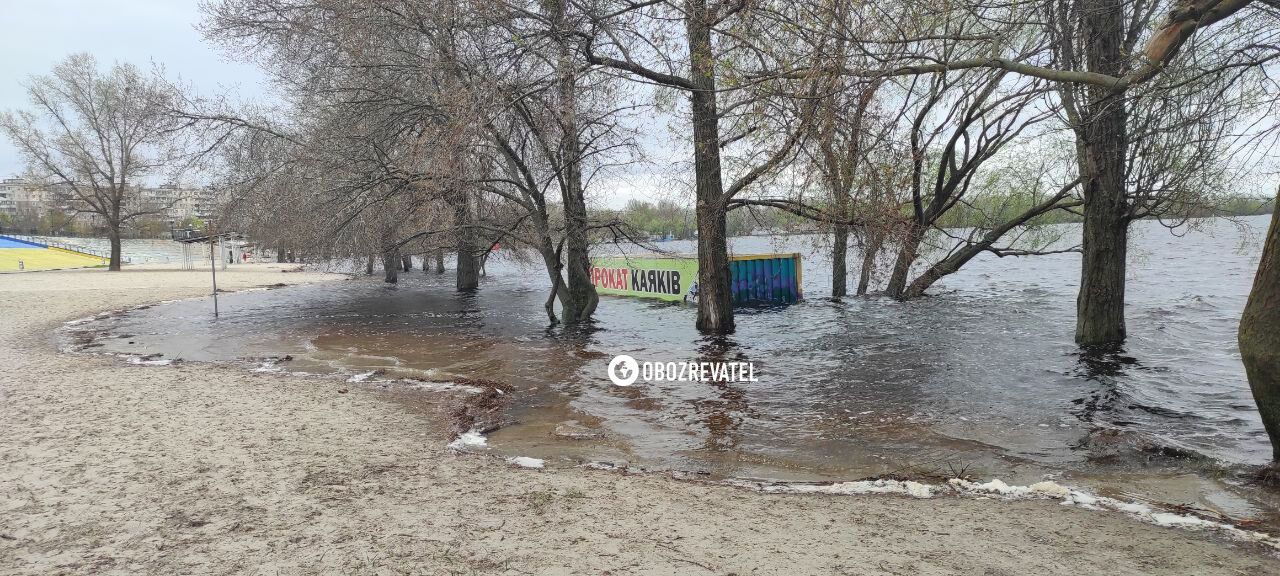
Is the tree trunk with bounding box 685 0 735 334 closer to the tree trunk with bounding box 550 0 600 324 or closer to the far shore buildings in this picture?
the tree trunk with bounding box 550 0 600 324

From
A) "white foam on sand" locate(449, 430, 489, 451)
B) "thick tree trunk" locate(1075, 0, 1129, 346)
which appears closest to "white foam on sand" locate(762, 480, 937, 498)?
"white foam on sand" locate(449, 430, 489, 451)

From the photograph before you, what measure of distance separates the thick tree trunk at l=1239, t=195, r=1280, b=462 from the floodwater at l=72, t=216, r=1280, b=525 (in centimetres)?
66

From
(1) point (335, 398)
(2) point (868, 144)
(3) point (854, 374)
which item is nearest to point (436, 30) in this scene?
(1) point (335, 398)

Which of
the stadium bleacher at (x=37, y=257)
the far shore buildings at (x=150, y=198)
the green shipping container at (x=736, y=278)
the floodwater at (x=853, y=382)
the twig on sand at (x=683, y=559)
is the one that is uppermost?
the far shore buildings at (x=150, y=198)

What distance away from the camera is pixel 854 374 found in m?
10.8

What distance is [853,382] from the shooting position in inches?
402

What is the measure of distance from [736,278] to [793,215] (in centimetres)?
822

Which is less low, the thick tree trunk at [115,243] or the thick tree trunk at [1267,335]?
the thick tree trunk at [115,243]

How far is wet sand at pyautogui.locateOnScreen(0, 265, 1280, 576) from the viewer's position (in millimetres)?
3795

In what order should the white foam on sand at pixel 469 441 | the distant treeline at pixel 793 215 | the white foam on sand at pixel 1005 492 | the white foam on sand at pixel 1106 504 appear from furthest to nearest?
the distant treeline at pixel 793 215
the white foam on sand at pixel 469 441
the white foam on sand at pixel 1005 492
the white foam on sand at pixel 1106 504

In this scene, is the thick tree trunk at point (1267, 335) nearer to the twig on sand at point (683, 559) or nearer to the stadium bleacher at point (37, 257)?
the twig on sand at point (683, 559)

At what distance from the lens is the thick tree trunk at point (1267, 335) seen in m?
5.17

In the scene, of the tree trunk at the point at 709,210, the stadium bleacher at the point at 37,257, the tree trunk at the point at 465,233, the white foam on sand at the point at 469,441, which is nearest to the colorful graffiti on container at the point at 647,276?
the tree trunk at the point at 465,233

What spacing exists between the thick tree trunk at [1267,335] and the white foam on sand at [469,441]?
6464 millimetres
